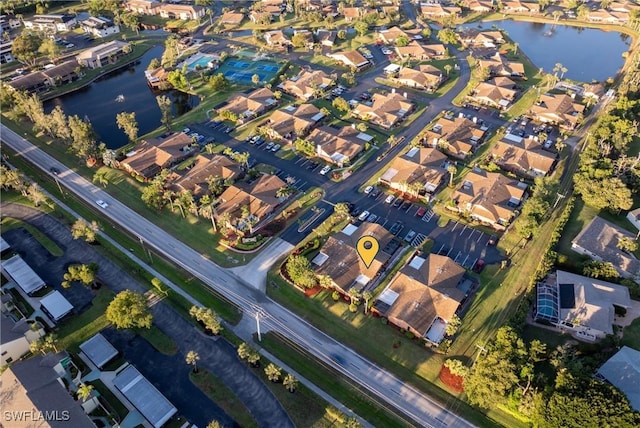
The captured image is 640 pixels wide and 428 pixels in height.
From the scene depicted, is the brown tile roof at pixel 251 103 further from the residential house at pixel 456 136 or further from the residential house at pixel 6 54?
the residential house at pixel 6 54

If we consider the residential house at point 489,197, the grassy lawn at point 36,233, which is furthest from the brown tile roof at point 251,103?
the residential house at point 489,197

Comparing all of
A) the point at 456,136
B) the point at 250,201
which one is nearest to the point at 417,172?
the point at 456,136

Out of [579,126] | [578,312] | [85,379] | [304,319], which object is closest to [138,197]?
[85,379]

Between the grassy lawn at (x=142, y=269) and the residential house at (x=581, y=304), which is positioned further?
the grassy lawn at (x=142, y=269)

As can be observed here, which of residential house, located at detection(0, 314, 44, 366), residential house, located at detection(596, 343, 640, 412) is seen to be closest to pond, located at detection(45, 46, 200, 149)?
residential house, located at detection(0, 314, 44, 366)

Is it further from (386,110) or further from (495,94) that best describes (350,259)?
(495,94)

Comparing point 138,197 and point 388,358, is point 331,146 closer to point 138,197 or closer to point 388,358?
point 138,197
